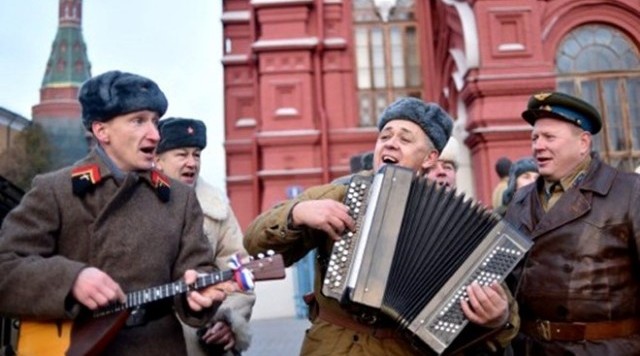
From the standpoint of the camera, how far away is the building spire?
39062mm

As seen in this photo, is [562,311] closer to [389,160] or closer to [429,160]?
[429,160]

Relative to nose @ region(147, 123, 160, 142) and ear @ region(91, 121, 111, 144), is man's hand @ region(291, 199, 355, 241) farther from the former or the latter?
ear @ region(91, 121, 111, 144)

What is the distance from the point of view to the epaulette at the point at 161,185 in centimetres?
235

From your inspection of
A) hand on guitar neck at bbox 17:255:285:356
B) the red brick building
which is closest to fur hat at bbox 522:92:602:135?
hand on guitar neck at bbox 17:255:285:356

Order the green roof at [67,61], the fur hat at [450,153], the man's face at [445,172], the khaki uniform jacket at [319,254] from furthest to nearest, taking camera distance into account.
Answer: the green roof at [67,61], the fur hat at [450,153], the man's face at [445,172], the khaki uniform jacket at [319,254]

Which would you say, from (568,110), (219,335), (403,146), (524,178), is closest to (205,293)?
(219,335)

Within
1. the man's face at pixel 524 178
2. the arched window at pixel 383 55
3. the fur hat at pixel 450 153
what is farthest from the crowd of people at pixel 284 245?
the arched window at pixel 383 55

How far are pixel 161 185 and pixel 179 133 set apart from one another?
1.11m

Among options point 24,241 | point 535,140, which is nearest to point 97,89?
point 24,241

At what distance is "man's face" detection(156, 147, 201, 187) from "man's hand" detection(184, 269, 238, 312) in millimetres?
1290

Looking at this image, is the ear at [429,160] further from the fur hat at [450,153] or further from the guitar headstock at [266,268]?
the fur hat at [450,153]

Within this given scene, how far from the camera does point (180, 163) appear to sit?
3.45 m

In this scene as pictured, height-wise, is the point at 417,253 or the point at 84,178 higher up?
the point at 84,178

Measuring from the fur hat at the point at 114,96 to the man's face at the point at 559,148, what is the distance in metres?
1.58
